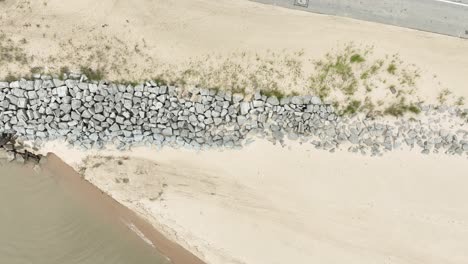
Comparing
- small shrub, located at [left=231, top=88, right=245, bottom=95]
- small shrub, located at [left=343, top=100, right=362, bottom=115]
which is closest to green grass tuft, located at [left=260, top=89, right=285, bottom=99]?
small shrub, located at [left=231, top=88, right=245, bottom=95]

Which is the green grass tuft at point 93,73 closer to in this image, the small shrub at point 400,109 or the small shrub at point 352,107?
the small shrub at point 352,107

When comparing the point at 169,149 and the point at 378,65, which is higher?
the point at 378,65

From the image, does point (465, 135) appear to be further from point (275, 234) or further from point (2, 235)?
point (2, 235)

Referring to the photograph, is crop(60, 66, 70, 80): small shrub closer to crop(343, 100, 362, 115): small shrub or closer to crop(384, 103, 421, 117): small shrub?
crop(343, 100, 362, 115): small shrub

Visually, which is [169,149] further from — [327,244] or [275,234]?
[327,244]

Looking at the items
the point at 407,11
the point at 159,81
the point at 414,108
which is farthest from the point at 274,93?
the point at 407,11

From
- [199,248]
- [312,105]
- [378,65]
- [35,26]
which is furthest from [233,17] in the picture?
[199,248]

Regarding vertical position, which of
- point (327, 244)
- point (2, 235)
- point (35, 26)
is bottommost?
point (2, 235)
